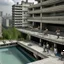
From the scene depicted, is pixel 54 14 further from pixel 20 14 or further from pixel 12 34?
pixel 20 14

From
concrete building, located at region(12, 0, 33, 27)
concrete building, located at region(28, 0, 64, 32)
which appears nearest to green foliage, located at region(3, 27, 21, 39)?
concrete building, located at region(28, 0, 64, 32)

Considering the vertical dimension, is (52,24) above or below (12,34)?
above

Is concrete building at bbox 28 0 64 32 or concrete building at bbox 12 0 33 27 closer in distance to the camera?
concrete building at bbox 28 0 64 32

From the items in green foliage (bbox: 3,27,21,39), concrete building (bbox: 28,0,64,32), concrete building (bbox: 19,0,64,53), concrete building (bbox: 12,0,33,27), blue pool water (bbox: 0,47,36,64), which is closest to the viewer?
blue pool water (bbox: 0,47,36,64)

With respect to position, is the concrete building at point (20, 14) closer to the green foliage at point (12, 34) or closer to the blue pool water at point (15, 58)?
the green foliage at point (12, 34)

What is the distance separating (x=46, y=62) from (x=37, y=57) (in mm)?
6161

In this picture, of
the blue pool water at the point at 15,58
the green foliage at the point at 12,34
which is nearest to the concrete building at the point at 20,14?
the green foliage at the point at 12,34

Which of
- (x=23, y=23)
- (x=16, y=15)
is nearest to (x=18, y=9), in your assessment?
(x=16, y=15)

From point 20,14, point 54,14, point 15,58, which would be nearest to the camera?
point 15,58

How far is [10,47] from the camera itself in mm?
31234

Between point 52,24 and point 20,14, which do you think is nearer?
point 52,24

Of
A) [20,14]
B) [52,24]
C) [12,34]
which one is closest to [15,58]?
[52,24]

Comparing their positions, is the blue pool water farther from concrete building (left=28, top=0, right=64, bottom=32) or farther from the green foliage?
concrete building (left=28, top=0, right=64, bottom=32)

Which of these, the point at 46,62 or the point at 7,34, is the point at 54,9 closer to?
the point at 7,34
